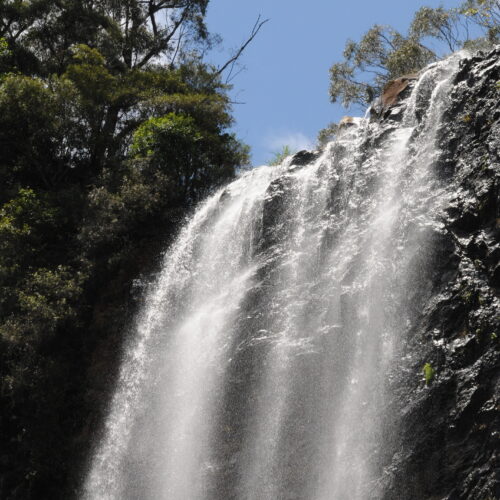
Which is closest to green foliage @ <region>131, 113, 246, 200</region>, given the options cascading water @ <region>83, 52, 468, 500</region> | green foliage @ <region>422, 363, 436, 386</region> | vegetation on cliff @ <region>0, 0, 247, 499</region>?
vegetation on cliff @ <region>0, 0, 247, 499</region>

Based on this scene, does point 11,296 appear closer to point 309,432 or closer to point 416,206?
point 309,432

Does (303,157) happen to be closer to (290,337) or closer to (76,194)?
(290,337)

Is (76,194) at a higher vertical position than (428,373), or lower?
higher

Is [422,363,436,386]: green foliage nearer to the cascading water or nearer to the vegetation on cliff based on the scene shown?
the cascading water

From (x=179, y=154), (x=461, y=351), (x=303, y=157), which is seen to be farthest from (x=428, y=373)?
(x=179, y=154)

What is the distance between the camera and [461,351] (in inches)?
327

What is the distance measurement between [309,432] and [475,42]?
11.1 m

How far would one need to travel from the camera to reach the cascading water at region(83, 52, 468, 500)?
9078 millimetres

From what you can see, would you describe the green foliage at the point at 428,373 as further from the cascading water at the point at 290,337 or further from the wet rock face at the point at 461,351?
the cascading water at the point at 290,337

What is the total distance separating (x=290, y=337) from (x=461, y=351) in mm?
2924

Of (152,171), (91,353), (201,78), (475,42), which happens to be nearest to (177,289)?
(91,353)

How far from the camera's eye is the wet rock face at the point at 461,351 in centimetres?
756

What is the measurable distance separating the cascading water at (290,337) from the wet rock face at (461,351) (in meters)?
0.31

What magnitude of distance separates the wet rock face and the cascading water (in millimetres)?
313
